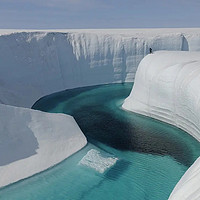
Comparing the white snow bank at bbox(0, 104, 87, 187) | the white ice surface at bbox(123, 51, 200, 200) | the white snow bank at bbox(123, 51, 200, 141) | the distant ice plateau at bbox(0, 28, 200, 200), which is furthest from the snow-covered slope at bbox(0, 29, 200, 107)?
the white ice surface at bbox(123, 51, 200, 200)

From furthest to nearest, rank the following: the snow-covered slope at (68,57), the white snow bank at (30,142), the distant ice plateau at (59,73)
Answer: the snow-covered slope at (68,57), the distant ice plateau at (59,73), the white snow bank at (30,142)

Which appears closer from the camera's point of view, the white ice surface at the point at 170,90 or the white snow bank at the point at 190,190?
the white snow bank at the point at 190,190

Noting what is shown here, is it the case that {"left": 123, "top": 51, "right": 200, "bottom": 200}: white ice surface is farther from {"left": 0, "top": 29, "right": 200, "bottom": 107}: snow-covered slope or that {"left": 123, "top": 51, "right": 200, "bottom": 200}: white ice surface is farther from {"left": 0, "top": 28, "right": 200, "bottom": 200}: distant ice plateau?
{"left": 0, "top": 29, "right": 200, "bottom": 107}: snow-covered slope

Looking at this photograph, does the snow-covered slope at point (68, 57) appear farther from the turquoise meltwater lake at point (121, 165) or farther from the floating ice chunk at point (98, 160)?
the floating ice chunk at point (98, 160)

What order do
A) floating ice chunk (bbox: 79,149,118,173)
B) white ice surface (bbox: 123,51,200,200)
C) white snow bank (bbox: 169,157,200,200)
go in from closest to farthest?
white snow bank (bbox: 169,157,200,200) < floating ice chunk (bbox: 79,149,118,173) < white ice surface (bbox: 123,51,200,200)

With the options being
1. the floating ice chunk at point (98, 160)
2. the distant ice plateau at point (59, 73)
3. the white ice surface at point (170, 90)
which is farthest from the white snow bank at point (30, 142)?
the white ice surface at point (170, 90)

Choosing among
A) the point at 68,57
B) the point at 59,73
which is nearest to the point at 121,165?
the point at 59,73

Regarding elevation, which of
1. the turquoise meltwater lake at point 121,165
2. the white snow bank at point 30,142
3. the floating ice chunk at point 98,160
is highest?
the white snow bank at point 30,142

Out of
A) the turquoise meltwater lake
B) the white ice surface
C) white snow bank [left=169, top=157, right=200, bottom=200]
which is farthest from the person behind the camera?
the white ice surface
